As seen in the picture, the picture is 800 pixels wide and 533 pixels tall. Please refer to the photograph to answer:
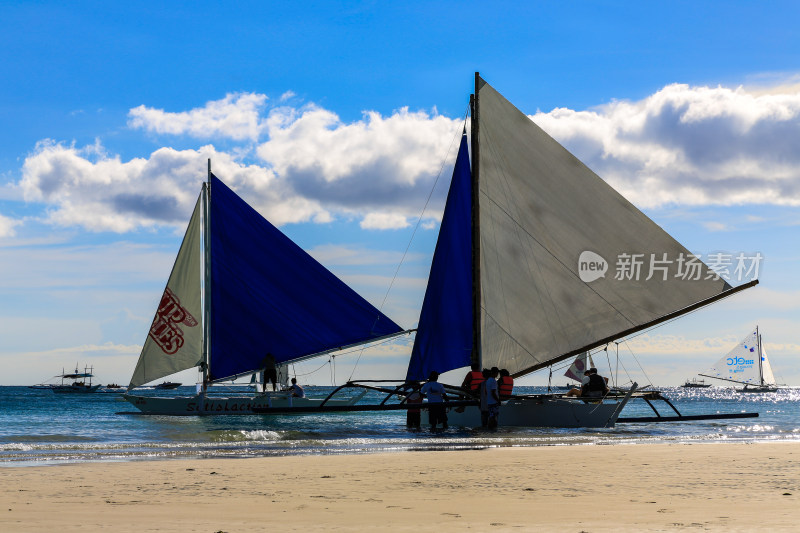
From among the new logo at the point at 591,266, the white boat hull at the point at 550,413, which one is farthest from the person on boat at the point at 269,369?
the new logo at the point at 591,266

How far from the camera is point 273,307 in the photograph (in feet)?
118

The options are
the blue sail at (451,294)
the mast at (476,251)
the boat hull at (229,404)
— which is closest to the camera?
the mast at (476,251)

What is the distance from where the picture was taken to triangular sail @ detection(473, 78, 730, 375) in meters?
27.9

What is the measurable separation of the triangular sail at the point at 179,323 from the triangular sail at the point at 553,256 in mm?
13803

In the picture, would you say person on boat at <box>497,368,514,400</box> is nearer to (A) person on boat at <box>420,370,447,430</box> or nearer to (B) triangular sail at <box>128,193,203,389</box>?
(A) person on boat at <box>420,370,447,430</box>

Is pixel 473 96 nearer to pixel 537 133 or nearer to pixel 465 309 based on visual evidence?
pixel 537 133

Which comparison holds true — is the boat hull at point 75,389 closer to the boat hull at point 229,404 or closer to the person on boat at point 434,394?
the boat hull at point 229,404

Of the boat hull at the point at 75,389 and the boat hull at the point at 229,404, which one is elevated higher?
the boat hull at the point at 229,404

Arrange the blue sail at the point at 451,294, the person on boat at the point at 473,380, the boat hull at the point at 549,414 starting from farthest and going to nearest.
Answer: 1. the blue sail at the point at 451,294
2. the boat hull at the point at 549,414
3. the person on boat at the point at 473,380

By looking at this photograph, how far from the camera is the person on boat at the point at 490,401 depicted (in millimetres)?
25828

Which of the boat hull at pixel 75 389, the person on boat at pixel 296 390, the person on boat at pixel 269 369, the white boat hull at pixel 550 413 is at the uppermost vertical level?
the person on boat at pixel 269 369

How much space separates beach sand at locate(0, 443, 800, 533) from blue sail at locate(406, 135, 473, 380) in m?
9.99

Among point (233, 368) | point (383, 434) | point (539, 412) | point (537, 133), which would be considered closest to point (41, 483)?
point (383, 434)

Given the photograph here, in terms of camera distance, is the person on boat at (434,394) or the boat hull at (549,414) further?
the boat hull at (549,414)
